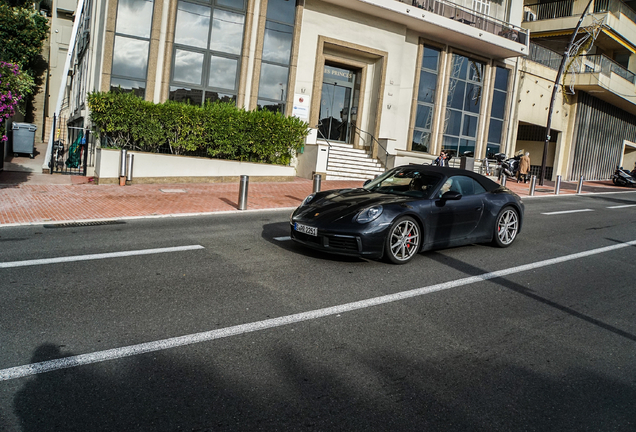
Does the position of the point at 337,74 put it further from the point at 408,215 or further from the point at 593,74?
the point at 593,74

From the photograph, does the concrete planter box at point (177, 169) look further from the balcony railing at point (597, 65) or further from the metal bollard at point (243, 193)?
the balcony railing at point (597, 65)

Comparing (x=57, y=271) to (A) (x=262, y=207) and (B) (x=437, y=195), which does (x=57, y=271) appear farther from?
(A) (x=262, y=207)

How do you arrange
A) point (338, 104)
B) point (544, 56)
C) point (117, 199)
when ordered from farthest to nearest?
1. point (544, 56)
2. point (338, 104)
3. point (117, 199)

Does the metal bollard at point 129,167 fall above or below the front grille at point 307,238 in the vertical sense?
above

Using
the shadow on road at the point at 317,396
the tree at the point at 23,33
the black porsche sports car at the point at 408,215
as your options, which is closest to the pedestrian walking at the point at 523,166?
the black porsche sports car at the point at 408,215

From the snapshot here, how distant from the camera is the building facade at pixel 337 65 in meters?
17.5

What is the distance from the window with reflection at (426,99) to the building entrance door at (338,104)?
10.5 ft

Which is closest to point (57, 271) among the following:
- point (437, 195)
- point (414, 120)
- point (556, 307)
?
point (437, 195)

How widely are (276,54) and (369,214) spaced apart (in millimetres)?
14331

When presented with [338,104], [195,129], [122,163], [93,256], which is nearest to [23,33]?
[338,104]

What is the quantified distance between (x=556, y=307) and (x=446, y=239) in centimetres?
221

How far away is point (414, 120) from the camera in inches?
931

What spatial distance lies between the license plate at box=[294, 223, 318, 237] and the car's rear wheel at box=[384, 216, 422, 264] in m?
0.97

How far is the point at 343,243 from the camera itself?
6746mm
